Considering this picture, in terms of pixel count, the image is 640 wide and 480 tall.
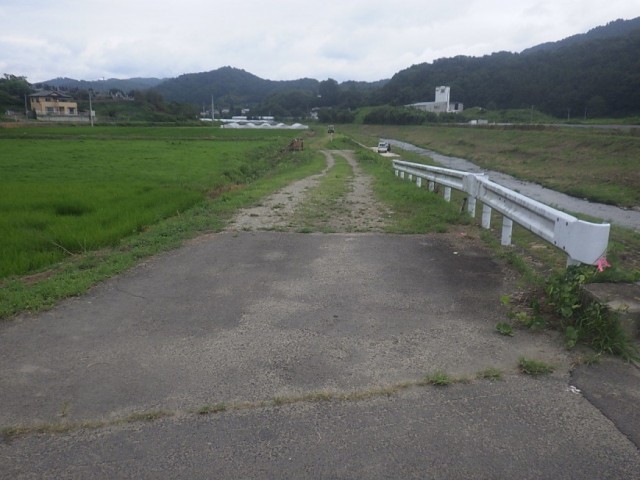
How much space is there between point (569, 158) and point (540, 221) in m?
26.5

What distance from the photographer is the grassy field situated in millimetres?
19719

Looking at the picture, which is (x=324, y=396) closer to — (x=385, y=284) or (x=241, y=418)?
(x=241, y=418)

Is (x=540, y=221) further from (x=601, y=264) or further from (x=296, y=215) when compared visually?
(x=296, y=215)

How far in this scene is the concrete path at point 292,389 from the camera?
2.48 m

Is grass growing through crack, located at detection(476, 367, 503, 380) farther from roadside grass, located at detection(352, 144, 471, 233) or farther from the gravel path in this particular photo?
the gravel path

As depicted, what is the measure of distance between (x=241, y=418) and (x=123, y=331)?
5.56ft

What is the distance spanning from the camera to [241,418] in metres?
2.82

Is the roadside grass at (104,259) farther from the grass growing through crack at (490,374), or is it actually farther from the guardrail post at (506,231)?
the guardrail post at (506,231)

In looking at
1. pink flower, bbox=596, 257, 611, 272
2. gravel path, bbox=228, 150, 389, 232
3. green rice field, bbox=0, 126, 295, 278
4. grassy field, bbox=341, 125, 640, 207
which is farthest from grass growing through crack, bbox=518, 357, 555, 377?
grassy field, bbox=341, 125, 640, 207

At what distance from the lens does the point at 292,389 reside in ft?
10.2

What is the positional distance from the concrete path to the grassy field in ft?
52.3

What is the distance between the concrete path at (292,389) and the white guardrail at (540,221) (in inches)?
29.3

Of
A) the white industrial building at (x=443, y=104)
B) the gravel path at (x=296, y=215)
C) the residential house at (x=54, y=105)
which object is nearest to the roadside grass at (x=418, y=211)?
the gravel path at (x=296, y=215)

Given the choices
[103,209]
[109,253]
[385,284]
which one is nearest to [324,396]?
[385,284]
